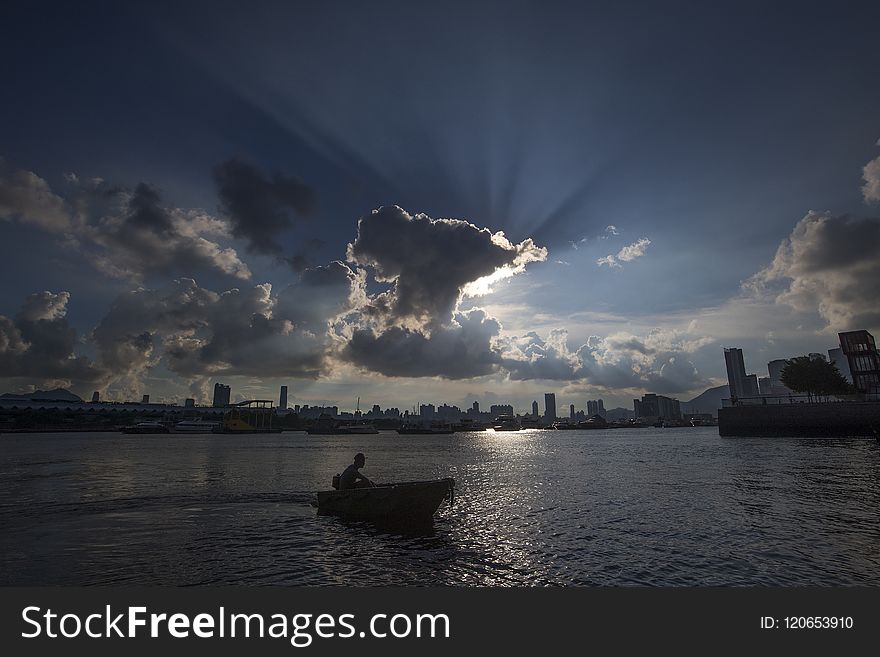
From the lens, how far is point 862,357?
123 meters

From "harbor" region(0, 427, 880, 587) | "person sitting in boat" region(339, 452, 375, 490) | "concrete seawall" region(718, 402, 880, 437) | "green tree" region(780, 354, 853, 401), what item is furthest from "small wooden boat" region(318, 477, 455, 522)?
"green tree" region(780, 354, 853, 401)

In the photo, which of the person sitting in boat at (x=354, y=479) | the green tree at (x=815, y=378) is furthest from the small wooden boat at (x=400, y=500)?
the green tree at (x=815, y=378)

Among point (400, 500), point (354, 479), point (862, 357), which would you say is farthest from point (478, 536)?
point (862, 357)

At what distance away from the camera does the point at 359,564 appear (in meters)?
17.6

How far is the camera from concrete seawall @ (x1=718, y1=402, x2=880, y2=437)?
271 feet

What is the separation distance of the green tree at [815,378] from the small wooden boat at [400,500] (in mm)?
118597

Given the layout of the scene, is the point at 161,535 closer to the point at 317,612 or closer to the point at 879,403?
the point at 317,612

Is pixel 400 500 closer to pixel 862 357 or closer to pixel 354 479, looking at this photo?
pixel 354 479

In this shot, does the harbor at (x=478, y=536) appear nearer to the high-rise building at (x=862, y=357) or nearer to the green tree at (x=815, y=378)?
the green tree at (x=815, y=378)

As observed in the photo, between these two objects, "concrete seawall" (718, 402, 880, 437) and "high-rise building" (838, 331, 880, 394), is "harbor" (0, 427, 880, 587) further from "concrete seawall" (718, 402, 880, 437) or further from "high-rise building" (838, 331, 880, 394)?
"high-rise building" (838, 331, 880, 394)

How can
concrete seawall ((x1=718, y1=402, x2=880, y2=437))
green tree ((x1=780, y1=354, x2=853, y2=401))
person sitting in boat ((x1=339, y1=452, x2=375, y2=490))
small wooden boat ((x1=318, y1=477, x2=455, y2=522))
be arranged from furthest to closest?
1. green tree ((x1=780, y1=354, x2=853, y2=401))
2. concrete seawall ((x1=718, y1=402, x2=880, y2=437))
3. person sitting in boat ((x1=339, y1=452, x2=375, y2=490))
4. small wooden boat ((x1=318, y1=477, x2=455, y2=522))

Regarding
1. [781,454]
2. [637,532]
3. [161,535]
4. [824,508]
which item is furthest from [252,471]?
[781,454]

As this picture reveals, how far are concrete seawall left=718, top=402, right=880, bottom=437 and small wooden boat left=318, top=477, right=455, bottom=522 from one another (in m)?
90.0

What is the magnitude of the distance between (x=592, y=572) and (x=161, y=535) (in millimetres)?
19870
